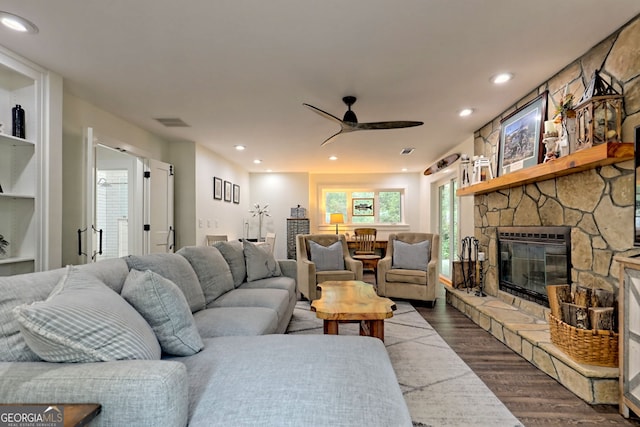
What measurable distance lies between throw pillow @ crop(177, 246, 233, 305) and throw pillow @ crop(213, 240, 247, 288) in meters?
0.27

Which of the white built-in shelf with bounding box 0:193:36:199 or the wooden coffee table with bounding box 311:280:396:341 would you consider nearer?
the wooden coffee table with bounding box 311:280:396:341

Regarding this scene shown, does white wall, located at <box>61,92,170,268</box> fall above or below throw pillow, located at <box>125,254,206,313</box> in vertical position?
above

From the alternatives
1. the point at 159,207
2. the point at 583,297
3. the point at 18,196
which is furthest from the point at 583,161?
the point at 159,207

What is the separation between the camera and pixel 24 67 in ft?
8.98

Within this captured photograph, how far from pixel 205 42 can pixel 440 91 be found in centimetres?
215

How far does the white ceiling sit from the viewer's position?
2.08 metres

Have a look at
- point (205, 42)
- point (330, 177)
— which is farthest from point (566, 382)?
point (330, 177)

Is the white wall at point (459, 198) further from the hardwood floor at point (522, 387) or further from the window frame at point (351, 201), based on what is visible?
the hardwood floor at point (522, 387)

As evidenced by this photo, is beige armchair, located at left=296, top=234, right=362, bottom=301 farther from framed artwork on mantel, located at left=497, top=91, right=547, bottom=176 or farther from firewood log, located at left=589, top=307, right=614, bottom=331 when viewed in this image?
firewood log, located at left=589, top=307, right=614, bottom=331

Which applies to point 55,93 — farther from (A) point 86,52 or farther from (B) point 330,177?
(B) point 330,177

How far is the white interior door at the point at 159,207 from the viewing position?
Result: 4730mm

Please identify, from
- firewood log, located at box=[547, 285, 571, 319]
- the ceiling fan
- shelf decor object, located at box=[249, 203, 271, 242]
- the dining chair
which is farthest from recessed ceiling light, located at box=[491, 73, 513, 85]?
shelf decor object, located at box=[249, 203, 271, 242]

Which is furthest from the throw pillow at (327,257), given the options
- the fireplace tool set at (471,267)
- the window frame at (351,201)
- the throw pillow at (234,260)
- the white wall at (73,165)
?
the window frame at (351,201)

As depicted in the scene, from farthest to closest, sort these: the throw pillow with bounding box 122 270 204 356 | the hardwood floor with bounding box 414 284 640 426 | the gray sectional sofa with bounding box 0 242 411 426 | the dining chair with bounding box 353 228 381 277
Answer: the dining chair with bounding box 353 228 381 277 < the hardwood floor with bounding box 414 284 640 426 < the throw pillow with bounding box 122 270 204 356 < the gray sectional sofa with bounding box 0 242 411 426
